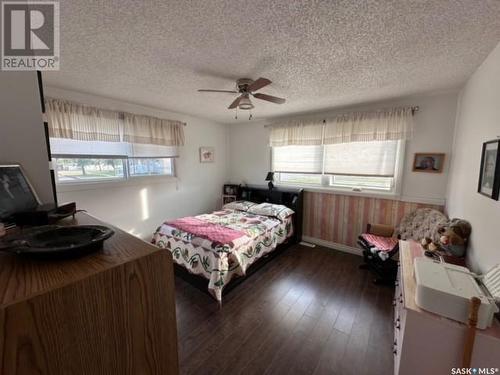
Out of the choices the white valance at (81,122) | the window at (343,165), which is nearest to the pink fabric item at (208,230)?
the white valance at (81,122)

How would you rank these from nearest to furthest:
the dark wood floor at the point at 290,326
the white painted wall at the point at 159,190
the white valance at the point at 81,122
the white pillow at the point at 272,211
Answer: the dark wood floor at the point at 290,326 → the white valance at the point at 81,122 → the white painted wall at the point at 159,190 → the white pillow at the point at 272,211

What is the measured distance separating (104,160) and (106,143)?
0.24 m

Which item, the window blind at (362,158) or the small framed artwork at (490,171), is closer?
the small framed artwork at (490,171)

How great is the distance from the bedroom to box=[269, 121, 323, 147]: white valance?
23mm

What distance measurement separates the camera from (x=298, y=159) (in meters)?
3.95

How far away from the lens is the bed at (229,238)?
2.27 meters

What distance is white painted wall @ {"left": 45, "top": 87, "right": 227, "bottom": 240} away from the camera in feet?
9.13

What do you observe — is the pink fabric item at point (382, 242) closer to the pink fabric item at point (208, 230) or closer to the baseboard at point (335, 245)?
the baseboard at point (335, 245)

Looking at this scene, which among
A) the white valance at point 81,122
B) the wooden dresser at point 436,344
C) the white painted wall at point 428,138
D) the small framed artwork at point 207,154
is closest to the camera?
the wooden dresser at point 436,344

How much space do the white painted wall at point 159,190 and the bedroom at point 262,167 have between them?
0.03 m

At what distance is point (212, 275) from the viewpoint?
2.20 metres

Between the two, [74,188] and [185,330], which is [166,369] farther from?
[74,188]

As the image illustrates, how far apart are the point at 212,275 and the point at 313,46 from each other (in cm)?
226

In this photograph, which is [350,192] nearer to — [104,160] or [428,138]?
[428,138]
